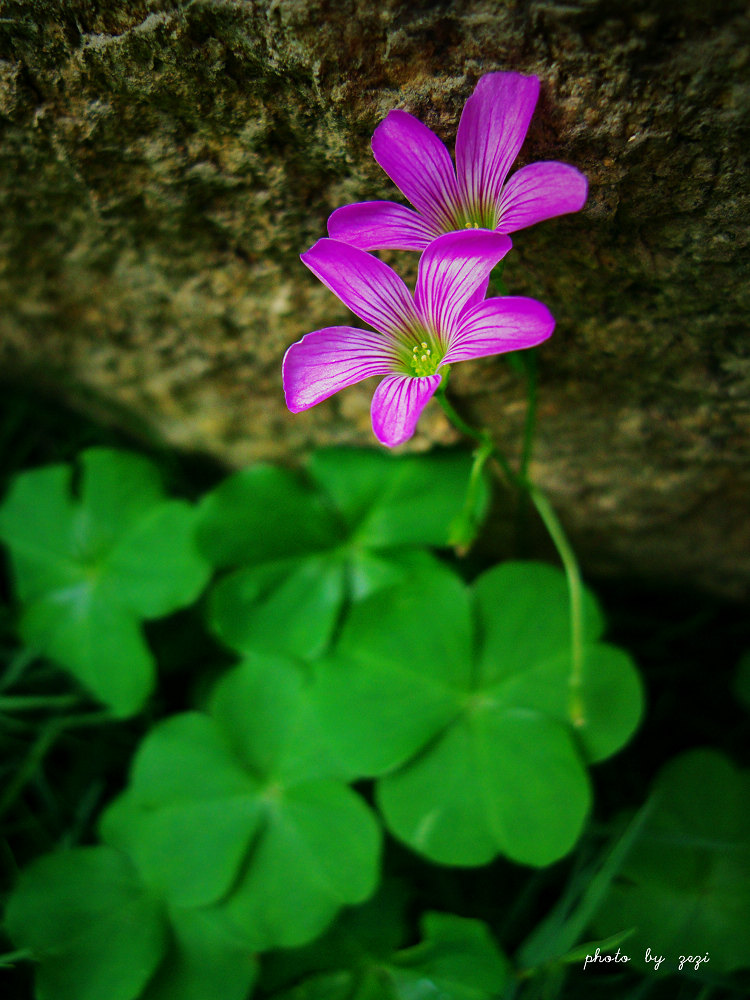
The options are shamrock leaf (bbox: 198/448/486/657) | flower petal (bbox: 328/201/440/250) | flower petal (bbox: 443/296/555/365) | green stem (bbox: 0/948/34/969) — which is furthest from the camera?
shamrock leaf (bbox: 198/448/486/657)

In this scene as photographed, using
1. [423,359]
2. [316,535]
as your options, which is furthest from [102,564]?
[423,359]

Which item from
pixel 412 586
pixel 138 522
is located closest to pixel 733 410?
pixel 412 586

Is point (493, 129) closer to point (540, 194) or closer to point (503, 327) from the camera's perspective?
point (540, 194)

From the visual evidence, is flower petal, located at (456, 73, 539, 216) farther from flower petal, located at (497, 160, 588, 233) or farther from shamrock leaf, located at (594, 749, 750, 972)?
shamrock leaf, located at (594, 749, 750, 972)

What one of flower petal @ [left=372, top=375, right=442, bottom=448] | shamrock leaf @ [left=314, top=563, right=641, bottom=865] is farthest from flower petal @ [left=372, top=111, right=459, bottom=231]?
shamrock leaf @ [left=314, top=563, right=641, bottom=865]

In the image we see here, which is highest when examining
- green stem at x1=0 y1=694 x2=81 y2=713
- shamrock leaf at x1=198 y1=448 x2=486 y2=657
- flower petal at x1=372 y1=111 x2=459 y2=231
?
flower petal at x1=372 y1=111 x2=459 y2=231

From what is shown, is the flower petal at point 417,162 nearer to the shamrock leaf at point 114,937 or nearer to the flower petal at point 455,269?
the flower petal at point 455,269

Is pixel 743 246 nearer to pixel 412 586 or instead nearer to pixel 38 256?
pixel 412 586
